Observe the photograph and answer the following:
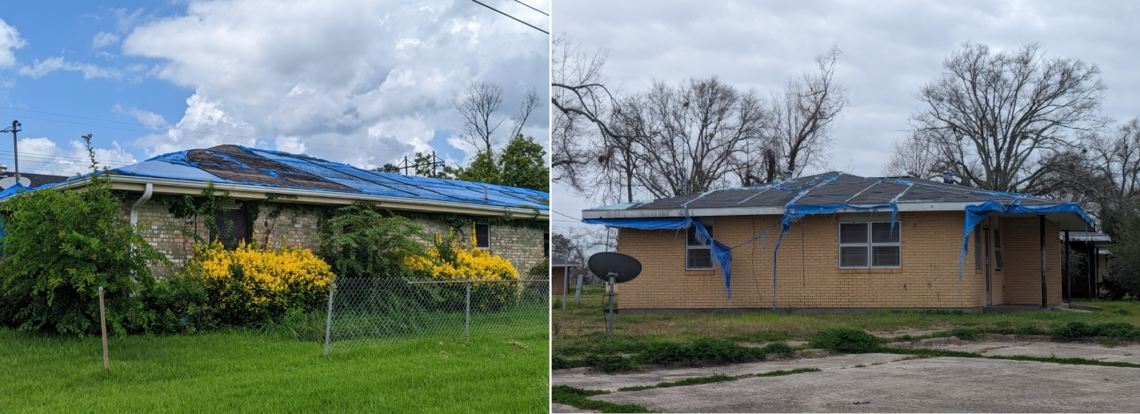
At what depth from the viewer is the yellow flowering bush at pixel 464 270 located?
14.6 m

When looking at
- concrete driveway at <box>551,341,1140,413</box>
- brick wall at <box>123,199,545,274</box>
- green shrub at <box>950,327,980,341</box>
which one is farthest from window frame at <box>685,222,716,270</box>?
concrete driveway at <box>551,341,1140,413</box>

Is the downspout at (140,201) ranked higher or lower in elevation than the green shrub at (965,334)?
higher

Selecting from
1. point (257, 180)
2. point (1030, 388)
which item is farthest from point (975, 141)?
point (1030, 388)

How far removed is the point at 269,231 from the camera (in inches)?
578

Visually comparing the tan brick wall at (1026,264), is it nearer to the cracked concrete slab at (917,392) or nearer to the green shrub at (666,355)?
the cracked concrete slab at (917,392)

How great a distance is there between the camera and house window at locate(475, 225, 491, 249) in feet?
59.2

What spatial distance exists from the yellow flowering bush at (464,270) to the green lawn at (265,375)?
2505 millimetres

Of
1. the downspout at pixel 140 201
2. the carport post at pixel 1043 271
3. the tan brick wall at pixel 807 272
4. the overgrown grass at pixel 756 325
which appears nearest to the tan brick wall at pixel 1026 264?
the carport post at pixel 1043 271

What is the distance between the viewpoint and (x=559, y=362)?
323 inches

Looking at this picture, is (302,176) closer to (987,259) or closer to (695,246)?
(695,246)

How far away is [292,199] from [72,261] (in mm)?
4195

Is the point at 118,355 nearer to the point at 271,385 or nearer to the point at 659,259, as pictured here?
the point at 271,385

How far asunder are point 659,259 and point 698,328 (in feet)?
15.3

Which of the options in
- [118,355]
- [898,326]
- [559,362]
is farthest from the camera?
[898,326]
